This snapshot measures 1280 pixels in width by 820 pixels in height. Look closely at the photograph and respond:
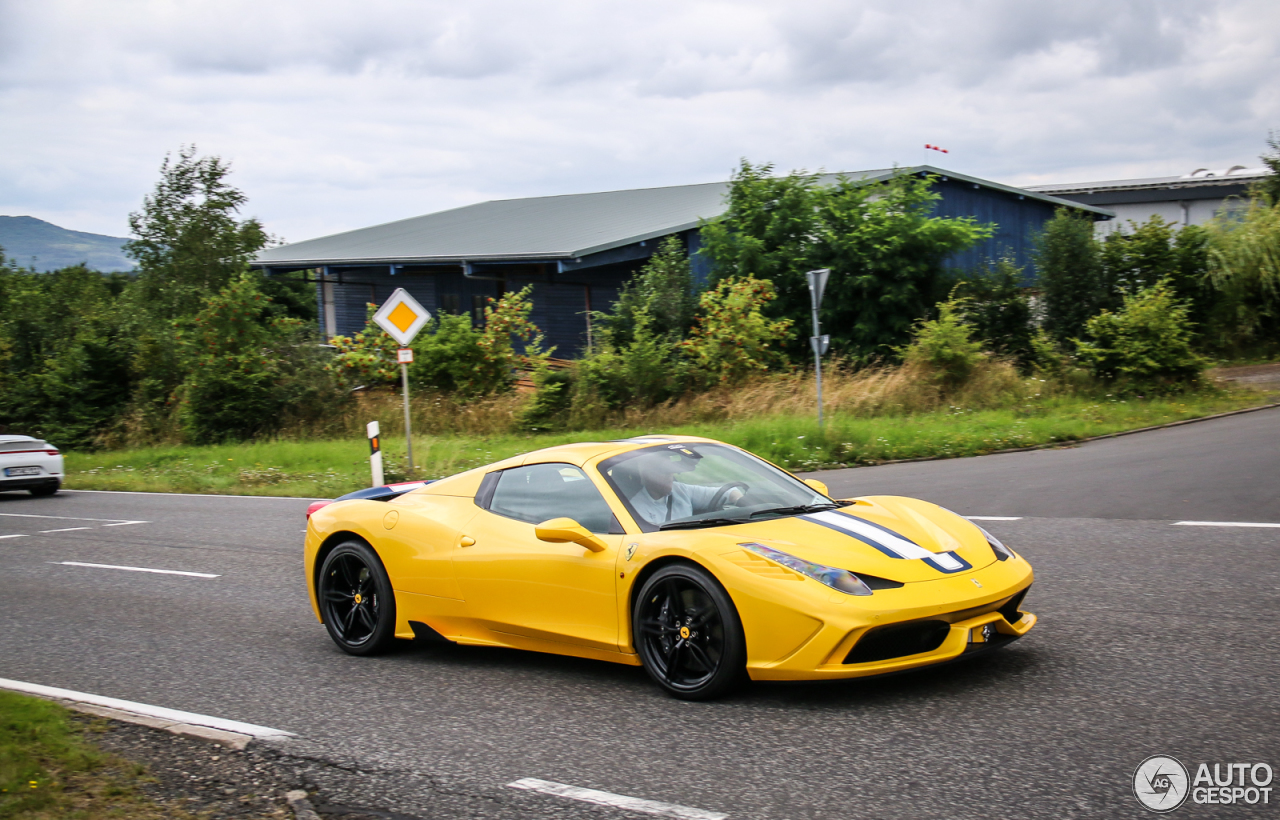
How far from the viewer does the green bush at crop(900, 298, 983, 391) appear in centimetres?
2044

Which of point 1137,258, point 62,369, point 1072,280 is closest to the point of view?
Result: point 1072,280

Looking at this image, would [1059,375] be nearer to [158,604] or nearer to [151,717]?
[158,604]

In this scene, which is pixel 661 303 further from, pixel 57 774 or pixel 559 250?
pixel 57 774

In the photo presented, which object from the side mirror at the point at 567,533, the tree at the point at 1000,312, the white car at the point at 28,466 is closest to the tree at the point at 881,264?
the tree at the point at 1000,312

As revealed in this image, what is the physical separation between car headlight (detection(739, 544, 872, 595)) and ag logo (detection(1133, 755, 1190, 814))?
128 cm

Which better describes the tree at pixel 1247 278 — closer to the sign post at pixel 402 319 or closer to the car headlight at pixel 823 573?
→ the sign post at pixel 402 319

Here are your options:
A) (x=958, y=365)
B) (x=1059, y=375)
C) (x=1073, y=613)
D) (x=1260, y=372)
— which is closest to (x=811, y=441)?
Result: (x=958, y=365)

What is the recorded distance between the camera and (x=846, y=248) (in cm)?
2317

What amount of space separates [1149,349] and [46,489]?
2087cm

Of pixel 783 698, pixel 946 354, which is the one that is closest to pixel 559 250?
pixel 946 354

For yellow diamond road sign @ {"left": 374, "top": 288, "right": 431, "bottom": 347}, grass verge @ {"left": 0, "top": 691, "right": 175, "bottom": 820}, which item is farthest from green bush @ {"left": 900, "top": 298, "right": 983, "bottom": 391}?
grass verge @ {"left": 0, "top": 691, "right": 175, "bottom": 820}

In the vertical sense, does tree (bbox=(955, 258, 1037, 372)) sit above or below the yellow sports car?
above

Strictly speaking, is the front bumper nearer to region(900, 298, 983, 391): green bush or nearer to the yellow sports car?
the yellow sports car

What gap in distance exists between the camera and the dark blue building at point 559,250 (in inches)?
1093
